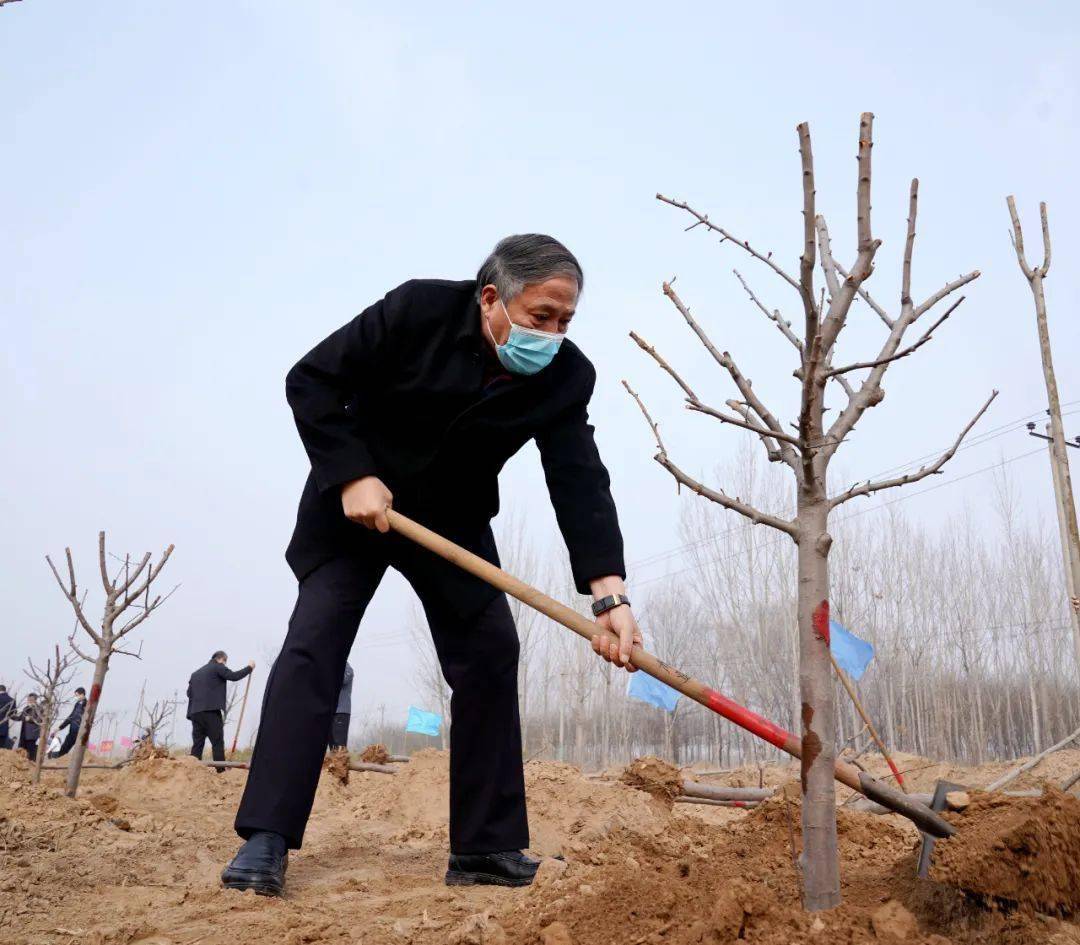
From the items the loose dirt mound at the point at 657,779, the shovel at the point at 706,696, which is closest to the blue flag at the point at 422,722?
Result: the loose dirt mound at the point at 657,779

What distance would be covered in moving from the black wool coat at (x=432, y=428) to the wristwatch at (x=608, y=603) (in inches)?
5.9

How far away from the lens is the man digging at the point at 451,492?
2.68m

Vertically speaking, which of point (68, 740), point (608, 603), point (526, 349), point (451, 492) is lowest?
point (68, 740)

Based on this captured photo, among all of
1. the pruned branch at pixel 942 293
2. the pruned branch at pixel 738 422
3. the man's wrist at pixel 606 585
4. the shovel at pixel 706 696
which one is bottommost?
the shovel at pixel 706 696

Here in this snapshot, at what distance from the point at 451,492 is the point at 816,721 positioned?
1.46m

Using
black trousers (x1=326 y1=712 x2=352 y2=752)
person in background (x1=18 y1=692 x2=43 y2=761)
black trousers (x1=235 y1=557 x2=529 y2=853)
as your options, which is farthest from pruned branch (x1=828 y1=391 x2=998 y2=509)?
person in background (x1=18 y1=692 x2=43 y2=761)

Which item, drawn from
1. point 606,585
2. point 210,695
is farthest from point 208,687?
point 606,585

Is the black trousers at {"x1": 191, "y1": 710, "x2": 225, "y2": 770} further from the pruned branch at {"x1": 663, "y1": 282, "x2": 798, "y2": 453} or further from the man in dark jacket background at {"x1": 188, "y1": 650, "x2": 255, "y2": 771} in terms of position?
the pruned branch at {"x1": 663, "y1": 282, "x2": 798, "y2": 453}

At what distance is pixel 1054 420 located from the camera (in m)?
7.46

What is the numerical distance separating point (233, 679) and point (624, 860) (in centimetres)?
1031

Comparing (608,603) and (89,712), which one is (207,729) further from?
(608,603)

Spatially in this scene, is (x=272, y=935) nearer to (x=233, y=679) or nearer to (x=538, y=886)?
(x=538, y=886)

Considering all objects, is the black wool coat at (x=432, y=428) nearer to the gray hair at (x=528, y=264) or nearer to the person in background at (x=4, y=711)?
the gray hair at (x=528, y=264)

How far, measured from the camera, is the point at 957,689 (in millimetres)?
23297
